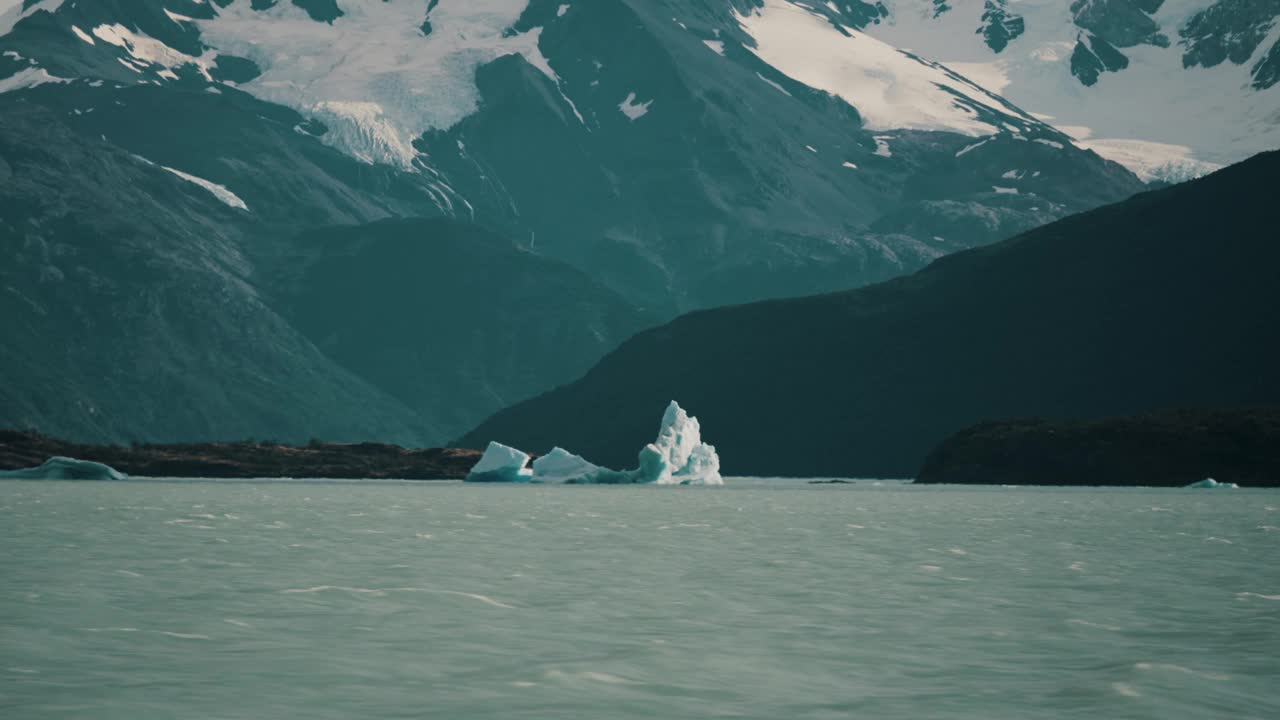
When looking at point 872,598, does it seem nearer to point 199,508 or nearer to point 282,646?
point 282,646

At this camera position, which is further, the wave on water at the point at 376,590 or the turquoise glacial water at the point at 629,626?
the wave on water at the point at 376,590

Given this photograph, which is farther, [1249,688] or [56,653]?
[56,653]

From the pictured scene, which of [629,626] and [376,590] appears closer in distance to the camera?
[629,626]

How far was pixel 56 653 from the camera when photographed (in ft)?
109

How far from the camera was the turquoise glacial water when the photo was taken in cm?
2872

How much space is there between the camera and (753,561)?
60.2 metres

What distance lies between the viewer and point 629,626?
39344 millimetres

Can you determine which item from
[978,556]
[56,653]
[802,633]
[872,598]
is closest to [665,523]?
[978,556]

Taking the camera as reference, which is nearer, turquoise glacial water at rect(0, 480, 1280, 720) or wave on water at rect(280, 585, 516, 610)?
turquoise glacial water at rect(0, 480, 1280, 720)

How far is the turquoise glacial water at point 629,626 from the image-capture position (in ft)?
94.2

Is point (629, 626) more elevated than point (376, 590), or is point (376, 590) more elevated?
point (376, 590)

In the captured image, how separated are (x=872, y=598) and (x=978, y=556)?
1883cm

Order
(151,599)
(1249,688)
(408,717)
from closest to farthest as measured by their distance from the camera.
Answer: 1. (408,717)
2. (1249,688)
3. (151,599)

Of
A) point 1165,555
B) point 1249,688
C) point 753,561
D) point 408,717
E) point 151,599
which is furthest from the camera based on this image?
point 1165,555
